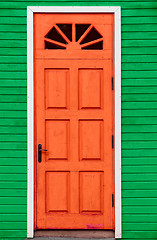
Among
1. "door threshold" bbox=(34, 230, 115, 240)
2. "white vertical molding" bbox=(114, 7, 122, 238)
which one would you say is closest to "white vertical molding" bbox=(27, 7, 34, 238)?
"door threshold" bbox=(34, 230, 115, 240)

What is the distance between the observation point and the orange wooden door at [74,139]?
3.20 metres

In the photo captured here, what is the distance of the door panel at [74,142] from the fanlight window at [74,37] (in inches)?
9.2

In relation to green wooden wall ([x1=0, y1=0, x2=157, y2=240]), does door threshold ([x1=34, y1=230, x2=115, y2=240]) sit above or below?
below

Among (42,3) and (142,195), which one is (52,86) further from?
(142,195)

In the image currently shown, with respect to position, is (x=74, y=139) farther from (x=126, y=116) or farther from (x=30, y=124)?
(x=126, y=116)

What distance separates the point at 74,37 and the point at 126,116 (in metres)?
1.31

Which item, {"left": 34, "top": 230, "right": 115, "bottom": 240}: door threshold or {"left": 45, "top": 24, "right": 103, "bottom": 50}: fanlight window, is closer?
{"left": 34, "top": 230, "right": 115, "bottom": 240}: door threshold

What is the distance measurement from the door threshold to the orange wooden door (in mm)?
64

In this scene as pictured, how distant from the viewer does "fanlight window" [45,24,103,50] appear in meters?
3.25

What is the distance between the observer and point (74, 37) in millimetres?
3256

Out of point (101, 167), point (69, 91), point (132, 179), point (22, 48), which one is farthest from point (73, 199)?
point (22, 48)

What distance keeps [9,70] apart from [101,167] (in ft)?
6.01

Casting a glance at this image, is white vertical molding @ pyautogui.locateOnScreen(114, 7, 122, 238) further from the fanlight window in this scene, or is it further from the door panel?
the fanlight window

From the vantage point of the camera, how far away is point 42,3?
3.21m
